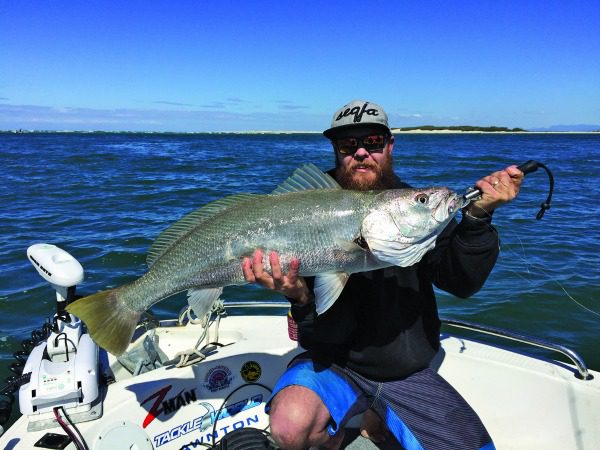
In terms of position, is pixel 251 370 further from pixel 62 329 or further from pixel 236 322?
pixel 62 329

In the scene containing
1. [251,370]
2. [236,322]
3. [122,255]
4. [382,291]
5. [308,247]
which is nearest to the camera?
[308,247]

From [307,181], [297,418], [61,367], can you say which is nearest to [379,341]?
[297,418]

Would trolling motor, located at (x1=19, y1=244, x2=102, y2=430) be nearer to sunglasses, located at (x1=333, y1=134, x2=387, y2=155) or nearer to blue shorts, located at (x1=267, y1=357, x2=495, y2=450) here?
blue shorts, located at (x1=267, y1=357, x2=495, y2=450)

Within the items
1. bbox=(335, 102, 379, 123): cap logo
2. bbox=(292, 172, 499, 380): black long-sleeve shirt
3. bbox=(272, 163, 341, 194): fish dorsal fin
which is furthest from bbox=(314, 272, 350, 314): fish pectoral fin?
bbox=(335, 102, 379, 123): cap logo

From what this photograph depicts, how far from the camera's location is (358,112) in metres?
3.38

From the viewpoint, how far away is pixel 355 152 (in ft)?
Answer: 11.2

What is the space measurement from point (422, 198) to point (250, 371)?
88.7 inches

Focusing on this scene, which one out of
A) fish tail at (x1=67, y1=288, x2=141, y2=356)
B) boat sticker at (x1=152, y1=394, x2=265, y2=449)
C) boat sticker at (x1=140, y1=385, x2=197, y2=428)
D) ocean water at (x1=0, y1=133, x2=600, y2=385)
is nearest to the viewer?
fish tail at (x1=67, y1=288, x2=141, y2=356)

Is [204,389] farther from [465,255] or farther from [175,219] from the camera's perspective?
[175,219]

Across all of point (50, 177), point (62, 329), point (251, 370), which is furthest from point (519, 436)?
point (50, 177)

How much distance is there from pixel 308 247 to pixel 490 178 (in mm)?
1170

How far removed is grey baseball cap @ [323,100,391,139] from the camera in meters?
3.34

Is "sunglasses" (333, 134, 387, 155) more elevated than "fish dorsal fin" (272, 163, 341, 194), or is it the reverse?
"sunglasses" (333, 134, 387, 155)

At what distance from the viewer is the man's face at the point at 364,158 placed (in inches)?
134
